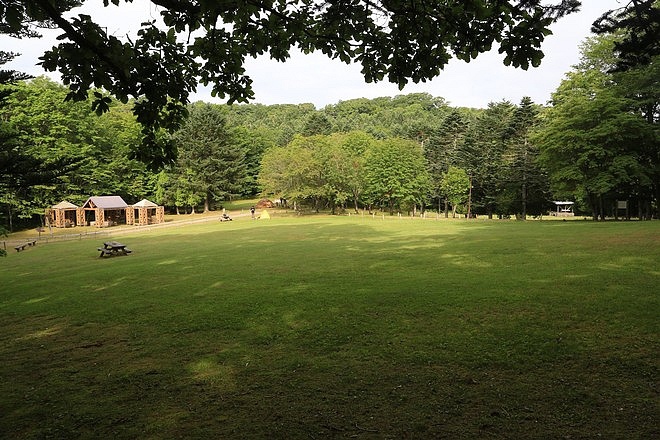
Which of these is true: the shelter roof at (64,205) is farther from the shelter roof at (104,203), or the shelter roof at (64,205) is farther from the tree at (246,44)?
the tree at (246,44)

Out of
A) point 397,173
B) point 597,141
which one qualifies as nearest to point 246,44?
point 597,141

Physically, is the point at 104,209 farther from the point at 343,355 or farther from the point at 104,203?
the point at 343,355

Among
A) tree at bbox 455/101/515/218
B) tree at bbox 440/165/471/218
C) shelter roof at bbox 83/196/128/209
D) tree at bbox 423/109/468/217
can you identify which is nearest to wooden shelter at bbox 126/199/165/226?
shelter roof at bbox 83/196/128/209

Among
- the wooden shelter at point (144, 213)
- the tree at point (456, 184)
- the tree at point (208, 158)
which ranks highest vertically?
the tree at point (208, 158)

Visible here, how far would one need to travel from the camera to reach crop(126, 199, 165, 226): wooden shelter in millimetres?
47088

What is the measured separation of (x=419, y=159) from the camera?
186 feet

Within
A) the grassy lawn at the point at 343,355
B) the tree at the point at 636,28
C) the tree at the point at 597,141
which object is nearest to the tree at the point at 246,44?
the grassy lawn at the point at 343,355

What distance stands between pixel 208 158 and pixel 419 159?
29.5 meters

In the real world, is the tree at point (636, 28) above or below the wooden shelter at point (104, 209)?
above

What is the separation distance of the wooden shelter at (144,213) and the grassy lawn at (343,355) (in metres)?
37.0

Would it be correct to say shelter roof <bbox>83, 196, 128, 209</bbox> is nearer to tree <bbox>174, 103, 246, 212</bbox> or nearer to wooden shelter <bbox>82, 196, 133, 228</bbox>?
wooden shelter <bbox>82, 196, 133, 228</bbox>

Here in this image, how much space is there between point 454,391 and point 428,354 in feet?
3.75

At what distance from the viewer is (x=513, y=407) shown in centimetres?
430

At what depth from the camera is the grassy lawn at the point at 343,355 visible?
415 centimetres
